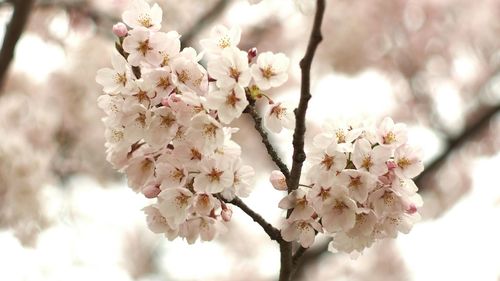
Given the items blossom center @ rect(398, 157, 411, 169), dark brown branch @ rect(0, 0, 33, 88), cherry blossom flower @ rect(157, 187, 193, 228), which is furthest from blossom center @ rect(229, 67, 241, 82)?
dark brown branch @ rect(0, 0, 33, 88)

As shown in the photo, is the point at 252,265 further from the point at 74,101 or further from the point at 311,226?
the point at 311,226

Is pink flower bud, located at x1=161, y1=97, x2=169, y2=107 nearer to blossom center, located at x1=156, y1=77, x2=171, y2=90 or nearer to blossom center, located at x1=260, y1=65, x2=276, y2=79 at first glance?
blossom center, located at x1=156, y1=77, x2=171, y2=90

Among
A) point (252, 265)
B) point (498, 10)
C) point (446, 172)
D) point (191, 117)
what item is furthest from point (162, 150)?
point (252, 265)

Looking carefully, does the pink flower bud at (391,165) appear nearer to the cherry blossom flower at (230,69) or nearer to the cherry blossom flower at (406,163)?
the cherry blossom flower at (406,163)

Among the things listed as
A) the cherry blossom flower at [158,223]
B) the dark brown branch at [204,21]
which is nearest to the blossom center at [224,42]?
the cherry blossom flower at [158,223]

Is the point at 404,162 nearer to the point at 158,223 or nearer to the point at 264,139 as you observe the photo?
the point at 264,139

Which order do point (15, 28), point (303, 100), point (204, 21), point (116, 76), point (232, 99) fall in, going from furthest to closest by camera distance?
point (204, 21)
point (15, 28)
point (116, 76)
point (232, 99)
point (303, 100)

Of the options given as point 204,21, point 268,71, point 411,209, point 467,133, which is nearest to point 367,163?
point 411,209
